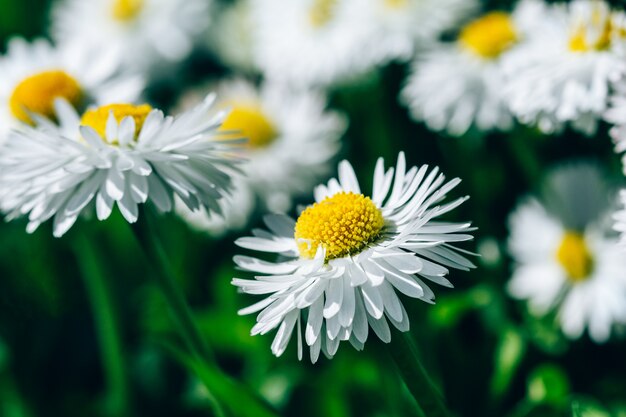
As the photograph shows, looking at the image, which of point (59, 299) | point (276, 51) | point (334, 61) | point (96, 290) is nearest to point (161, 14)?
point (276, 51)

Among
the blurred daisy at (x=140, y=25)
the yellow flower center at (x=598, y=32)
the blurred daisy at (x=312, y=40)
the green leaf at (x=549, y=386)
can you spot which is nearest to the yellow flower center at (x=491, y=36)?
the blurred daisy at (x=312, y=40)

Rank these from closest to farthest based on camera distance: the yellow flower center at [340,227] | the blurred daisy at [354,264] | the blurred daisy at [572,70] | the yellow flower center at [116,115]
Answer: the blurred daisy at [354,264] < the yellow flower center at [340,227] < the yellow flower center at [116,115] < the blurred daisy at [572,70]

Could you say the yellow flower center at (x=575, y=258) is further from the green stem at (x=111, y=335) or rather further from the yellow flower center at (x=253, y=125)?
the green stem at (x=111, y=335)

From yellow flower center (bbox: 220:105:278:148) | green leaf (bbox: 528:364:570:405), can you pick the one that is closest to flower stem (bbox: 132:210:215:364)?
green leaf (bbox: 528:364:570:405)

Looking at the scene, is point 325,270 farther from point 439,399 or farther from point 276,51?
point 276,51

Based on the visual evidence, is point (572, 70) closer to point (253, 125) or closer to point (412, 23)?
point (412, 23)

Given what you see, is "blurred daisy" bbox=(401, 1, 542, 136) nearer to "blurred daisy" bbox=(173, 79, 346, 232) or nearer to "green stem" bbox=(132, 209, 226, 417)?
"blurred daisy" bbox=(173, 79, 346, 232)

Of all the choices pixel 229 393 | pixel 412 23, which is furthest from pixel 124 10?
pixel 229 393
